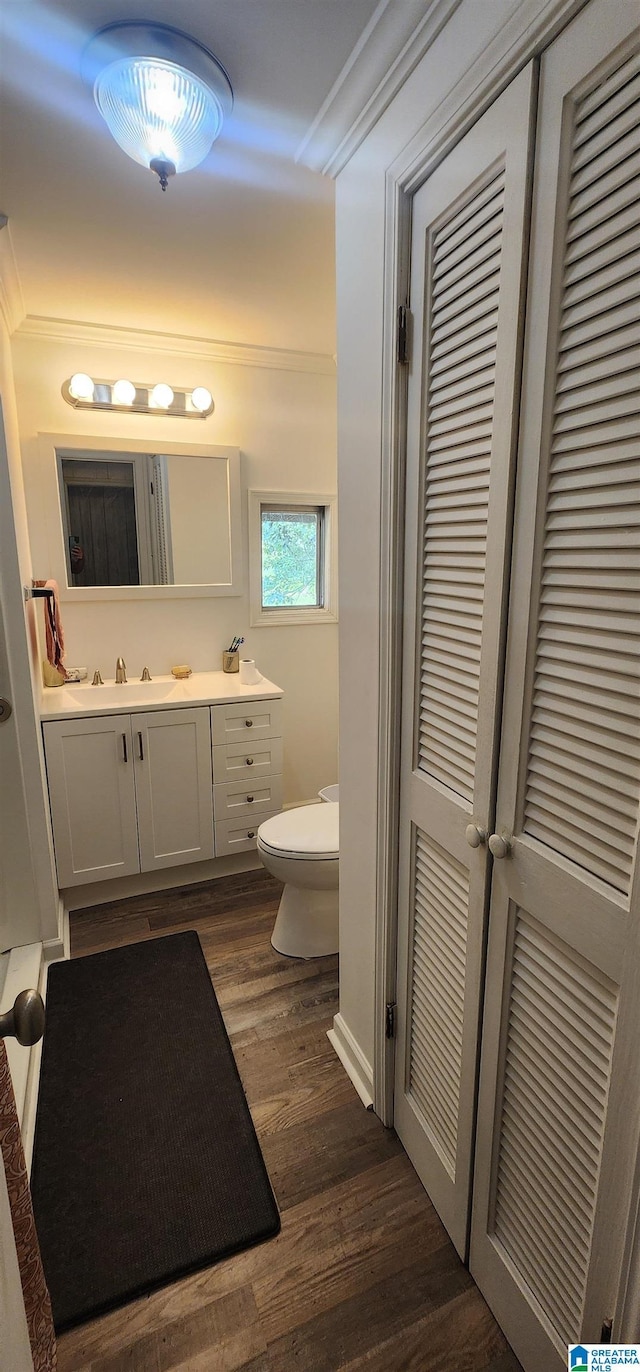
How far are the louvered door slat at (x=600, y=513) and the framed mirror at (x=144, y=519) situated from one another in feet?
→ 7.35

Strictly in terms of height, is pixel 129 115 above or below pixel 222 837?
above

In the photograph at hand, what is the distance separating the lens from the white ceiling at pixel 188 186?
112cm

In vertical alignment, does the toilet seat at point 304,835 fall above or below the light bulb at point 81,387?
below

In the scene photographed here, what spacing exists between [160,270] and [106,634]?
1.44 m

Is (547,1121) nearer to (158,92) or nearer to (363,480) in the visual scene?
(363,480)

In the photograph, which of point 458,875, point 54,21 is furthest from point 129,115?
point 458,875

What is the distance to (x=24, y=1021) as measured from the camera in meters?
0.69

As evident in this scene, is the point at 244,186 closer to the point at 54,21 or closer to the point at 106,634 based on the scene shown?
the point at 54,21

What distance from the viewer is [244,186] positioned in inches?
61.7

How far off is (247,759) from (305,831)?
2.15ft

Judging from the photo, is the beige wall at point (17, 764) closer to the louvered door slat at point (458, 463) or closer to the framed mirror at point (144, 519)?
the framed mirror at point (144, 519)

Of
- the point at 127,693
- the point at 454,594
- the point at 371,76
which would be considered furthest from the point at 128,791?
the point at 371,76

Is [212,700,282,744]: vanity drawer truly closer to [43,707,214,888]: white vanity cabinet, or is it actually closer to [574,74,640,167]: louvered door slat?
[43,707,214,888]: white vanity cabinet

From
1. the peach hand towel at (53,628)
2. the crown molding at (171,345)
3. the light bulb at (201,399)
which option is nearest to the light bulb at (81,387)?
the crown molding at (171,345)
